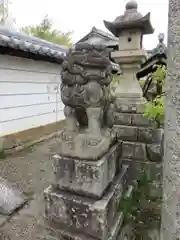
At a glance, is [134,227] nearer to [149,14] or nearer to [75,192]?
[75,192]

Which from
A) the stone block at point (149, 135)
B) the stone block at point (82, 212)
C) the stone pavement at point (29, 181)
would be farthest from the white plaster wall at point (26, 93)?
the stone block at point (82, 212)

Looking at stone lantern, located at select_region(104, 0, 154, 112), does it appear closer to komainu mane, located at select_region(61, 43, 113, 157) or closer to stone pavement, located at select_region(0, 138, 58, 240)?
komainu mane, located at select_region(61, 43, 113, 157)

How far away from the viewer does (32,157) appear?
4.73 meters

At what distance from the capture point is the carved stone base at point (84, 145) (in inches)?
75.3

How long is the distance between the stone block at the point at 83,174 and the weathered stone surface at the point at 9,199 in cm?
96

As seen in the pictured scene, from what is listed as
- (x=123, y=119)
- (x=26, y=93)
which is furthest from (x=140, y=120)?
(x=26, y=93)

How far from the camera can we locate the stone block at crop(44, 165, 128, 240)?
1.80 metres

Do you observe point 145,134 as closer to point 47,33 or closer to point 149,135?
point 149,135

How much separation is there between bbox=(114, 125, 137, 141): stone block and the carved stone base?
1.01m

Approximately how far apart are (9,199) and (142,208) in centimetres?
160

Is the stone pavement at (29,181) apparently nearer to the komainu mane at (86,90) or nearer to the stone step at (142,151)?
the komainu mane at (86,90)

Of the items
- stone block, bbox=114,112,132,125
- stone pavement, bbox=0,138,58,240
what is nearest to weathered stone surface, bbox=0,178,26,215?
stone pavement, bbox=0,138,58,240

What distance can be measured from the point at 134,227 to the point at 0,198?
1.58 m

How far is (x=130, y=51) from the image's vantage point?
9.46ft
